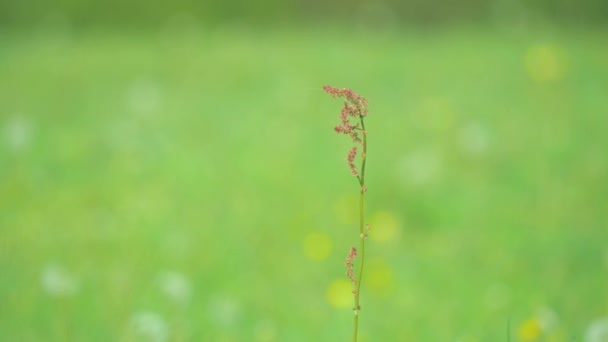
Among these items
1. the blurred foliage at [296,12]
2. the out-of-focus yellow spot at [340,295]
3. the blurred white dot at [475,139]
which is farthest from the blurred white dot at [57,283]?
the blurred foliage at [296,12]

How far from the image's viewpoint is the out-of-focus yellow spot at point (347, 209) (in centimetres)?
397

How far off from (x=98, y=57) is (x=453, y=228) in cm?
458

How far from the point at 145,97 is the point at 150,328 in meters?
3.83

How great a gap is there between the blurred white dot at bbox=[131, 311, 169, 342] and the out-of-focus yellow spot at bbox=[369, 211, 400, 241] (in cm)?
161

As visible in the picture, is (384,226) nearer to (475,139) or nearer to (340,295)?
(340,295)

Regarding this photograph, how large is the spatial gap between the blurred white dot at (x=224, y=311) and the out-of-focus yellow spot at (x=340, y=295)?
45cm

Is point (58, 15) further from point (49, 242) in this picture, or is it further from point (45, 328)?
point (45, 328)

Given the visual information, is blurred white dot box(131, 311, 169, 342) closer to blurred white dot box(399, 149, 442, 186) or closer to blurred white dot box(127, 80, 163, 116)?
blurred white dot box(399, 149, 442, 186)

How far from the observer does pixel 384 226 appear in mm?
3885

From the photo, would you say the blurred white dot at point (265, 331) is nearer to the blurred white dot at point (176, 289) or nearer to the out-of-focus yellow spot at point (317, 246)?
the blurred white dot at point (176, 289)

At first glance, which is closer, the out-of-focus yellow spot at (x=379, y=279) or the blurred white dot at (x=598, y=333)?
the blurred white dot at (x=598, y=333)

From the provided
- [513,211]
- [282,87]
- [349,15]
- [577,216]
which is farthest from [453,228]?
[349,15]

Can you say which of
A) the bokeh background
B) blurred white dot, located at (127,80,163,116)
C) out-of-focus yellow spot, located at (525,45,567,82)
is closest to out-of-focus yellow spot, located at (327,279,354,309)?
the bokeh background

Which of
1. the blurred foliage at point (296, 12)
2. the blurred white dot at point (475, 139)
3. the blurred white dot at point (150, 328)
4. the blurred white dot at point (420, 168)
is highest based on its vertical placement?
the blurred foliage at point (296, 12)
